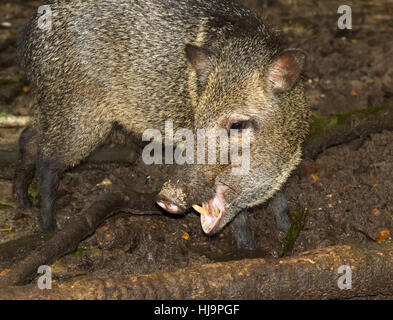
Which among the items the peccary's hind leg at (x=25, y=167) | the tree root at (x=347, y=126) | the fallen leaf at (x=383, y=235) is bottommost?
the fallen leaf at (x=383, y=235)

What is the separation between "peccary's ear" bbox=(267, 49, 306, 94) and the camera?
142 inches

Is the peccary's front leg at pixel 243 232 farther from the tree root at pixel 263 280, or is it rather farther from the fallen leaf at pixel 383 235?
the tree root at pixel 263 280

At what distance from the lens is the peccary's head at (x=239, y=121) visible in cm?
372

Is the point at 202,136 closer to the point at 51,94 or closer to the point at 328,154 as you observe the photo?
the point at 51,94

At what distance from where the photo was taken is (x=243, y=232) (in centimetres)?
443

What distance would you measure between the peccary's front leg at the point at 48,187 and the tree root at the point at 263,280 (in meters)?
1.52

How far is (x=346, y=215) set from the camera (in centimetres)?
456

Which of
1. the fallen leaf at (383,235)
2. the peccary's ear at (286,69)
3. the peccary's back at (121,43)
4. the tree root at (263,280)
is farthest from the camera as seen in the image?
the fallen leaf at (383,235)

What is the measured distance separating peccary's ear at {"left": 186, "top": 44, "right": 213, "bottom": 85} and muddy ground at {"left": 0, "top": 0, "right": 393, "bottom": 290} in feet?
4.07

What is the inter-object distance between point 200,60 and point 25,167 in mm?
1747

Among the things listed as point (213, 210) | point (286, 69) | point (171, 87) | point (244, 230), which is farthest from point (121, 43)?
point (244, 230)

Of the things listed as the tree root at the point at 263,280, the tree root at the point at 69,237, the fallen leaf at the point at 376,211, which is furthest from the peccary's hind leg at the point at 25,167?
the fallen leaf at the point at 376,211

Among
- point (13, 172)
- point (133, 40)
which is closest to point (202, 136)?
point (133, 40)

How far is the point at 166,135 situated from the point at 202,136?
726 millimetres
